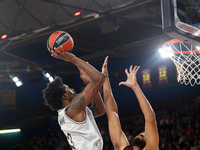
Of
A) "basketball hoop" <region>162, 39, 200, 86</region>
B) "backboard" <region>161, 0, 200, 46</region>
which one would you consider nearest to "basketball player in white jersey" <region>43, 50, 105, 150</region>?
"backboard" <region>161, 0, 200, 46</region>

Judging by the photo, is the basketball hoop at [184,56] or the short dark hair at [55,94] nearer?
the short dark hair at [55,94]

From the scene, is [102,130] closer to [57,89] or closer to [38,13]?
[38,13]

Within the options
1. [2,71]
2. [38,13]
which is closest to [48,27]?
[38,13]

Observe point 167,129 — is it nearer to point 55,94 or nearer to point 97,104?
point 97,104

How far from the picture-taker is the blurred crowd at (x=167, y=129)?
1015 cm

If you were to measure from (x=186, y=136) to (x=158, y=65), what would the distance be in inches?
202

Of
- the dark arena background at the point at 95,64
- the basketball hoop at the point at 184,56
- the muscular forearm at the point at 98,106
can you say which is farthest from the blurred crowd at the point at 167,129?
the muscular forearm at the point at 98,106

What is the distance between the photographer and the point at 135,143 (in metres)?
3.82

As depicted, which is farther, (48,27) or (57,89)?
(48,27)

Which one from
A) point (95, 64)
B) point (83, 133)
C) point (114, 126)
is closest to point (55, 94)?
point (83, 133)

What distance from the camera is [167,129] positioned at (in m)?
11.4

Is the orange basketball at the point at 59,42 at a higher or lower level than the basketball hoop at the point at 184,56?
higher

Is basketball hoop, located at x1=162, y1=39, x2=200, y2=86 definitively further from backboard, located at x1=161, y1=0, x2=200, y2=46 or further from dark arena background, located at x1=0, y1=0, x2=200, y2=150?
dark arena background, located at x1=0, y1=0, x2=200, y2=150

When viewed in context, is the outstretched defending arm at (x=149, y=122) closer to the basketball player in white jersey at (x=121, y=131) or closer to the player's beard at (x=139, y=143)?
the basketball player in white jersey at (x=121, y=131)
